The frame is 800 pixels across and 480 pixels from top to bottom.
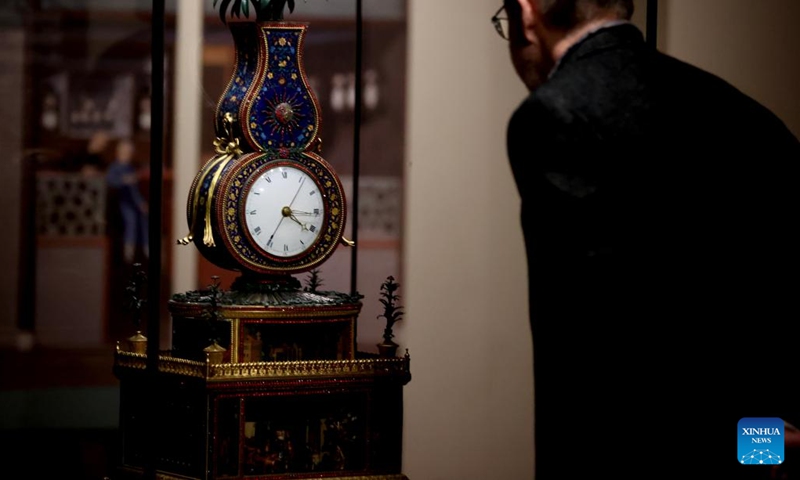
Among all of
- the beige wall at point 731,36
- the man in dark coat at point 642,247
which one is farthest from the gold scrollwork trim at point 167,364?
the beige wall at point 731,36

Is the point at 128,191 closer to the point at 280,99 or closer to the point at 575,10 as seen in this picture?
the point at 280,99

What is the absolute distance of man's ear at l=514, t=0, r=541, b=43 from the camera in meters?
1.91

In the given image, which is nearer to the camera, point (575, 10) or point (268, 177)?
point (575, 10)

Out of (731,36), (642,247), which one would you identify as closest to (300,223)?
(642,247)

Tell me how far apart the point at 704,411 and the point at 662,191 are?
343 millimetres

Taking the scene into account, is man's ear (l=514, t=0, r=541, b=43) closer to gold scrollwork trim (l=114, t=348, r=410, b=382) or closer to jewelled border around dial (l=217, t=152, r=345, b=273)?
jewelled border around dial (l=217, t=152, r=345, b=273)

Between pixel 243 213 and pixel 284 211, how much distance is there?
8 cm

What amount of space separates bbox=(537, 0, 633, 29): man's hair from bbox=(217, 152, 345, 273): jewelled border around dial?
0.70 meters

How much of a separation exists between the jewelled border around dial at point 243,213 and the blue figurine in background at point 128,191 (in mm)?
1068

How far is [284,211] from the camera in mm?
2422

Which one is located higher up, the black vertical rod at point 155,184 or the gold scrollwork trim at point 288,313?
the black vertical rod at point 155,184

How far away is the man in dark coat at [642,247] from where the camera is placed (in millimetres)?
1782

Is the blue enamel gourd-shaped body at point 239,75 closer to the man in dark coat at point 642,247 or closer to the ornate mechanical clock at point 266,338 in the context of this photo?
the ornate mechanical clock at point 266,338

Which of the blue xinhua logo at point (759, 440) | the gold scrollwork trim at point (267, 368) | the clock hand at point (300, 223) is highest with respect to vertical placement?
the clock hand at point (300, 223)
